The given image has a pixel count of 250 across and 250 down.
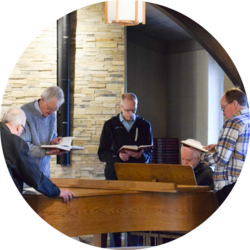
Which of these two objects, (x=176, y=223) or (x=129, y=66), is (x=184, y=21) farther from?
(x=129, y=66)

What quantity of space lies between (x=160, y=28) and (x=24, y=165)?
195 inches

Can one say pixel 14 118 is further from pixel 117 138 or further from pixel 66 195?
pixel 117 138

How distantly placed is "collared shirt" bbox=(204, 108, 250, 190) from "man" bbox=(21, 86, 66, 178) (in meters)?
1.60

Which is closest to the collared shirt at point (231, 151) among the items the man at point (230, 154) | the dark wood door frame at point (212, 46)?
the man at point (230, 154)

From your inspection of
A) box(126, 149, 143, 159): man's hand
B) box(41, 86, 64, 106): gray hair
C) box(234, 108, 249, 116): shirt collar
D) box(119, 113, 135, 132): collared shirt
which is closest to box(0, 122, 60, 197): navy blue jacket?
box(41, 86, 64, 106): gray hair

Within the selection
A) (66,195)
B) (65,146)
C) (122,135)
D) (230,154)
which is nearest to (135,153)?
(122,135)

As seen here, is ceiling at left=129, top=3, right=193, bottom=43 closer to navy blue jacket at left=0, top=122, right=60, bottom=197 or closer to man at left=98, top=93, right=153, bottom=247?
man at left=98, top=93, right=153, bottom=247

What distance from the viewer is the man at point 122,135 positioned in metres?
4.60

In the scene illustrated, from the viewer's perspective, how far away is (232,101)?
12.4ft

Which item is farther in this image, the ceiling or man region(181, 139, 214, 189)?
the ceiling

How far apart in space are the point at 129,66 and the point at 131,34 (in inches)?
22.7

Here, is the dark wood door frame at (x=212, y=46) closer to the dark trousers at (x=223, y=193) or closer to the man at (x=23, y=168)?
the dark trousers at (x=223, y=193)

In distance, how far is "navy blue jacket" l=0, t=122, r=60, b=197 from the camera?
126 inches

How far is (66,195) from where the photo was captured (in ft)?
10.6
